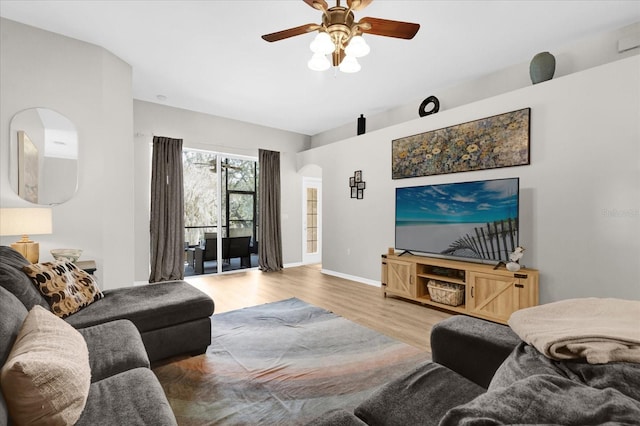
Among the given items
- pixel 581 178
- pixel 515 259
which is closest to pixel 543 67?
pixel 581 178

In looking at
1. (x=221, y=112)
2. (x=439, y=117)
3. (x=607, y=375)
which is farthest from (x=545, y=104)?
(x=221, y=112)

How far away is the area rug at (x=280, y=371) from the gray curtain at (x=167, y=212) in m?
2.31

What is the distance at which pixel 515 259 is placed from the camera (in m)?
3.12

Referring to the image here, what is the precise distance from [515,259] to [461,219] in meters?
0.72

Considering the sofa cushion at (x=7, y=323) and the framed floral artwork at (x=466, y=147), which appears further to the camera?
the framed floral artwork at (x=466, y=147)

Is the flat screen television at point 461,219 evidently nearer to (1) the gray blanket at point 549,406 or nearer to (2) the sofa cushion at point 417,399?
(2) the sofa cushion at point 417,399

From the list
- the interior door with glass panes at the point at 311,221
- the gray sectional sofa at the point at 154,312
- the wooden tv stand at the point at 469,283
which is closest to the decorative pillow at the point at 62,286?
the gray sectional sofa at the point at 154,312

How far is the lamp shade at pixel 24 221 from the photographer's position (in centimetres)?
261

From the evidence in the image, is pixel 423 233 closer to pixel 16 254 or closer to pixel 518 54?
pixel 518 54

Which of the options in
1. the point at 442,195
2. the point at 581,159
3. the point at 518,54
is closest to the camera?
the point at 581,159

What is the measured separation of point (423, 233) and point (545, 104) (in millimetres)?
1935

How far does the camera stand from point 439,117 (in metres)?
4.07

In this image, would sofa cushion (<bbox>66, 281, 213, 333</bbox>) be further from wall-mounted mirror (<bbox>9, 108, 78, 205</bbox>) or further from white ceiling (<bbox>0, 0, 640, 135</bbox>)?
white ceiling (<bbox>0, 0, 640, 135</bbox>)

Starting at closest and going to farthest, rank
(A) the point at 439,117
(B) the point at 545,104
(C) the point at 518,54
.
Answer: (B) the point at 545,104 < (C) the point at 518,54 < (A) the point at 439,117
